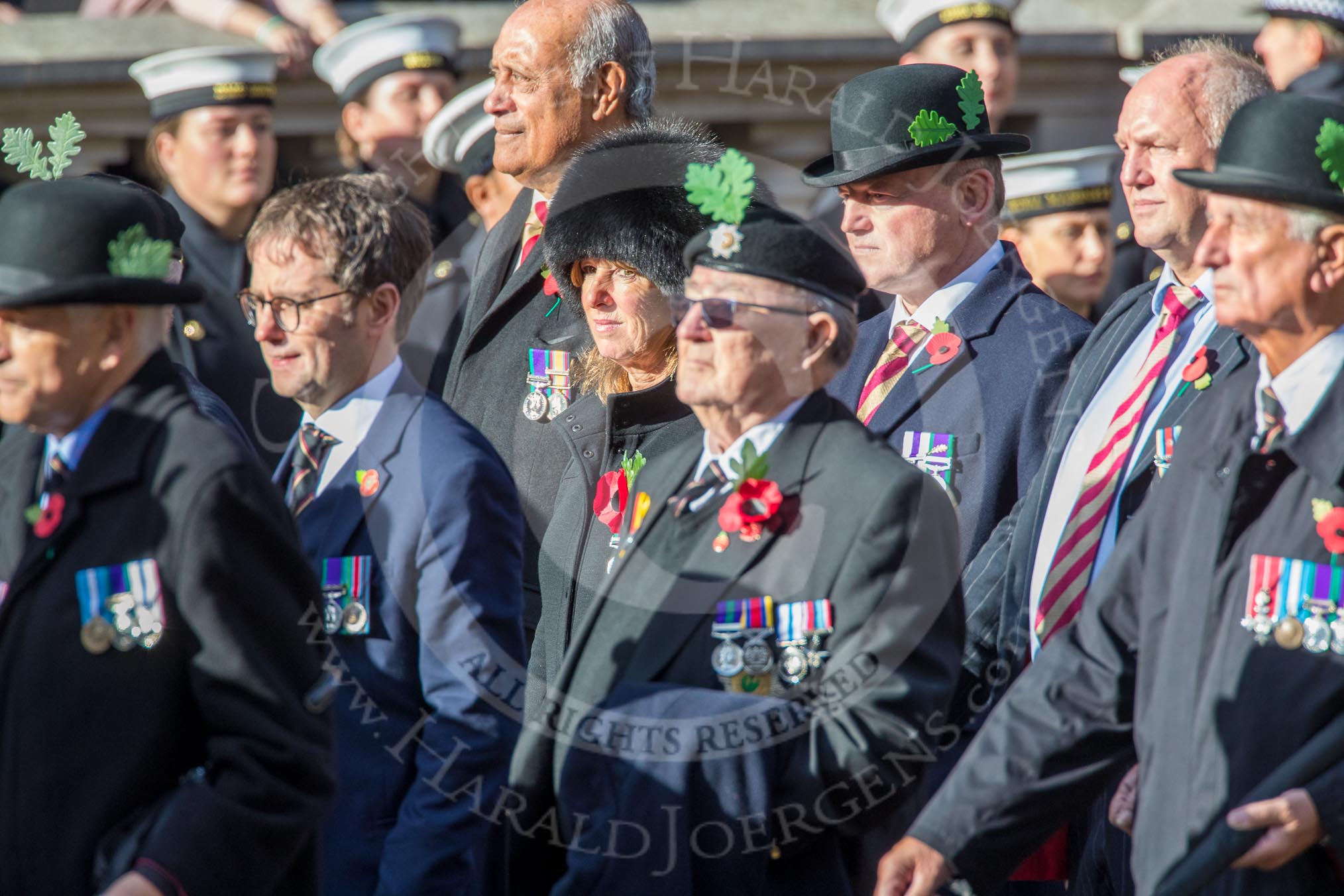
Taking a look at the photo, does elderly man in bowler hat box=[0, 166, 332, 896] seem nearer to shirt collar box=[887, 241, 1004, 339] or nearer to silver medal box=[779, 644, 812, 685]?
silver medal box=[779, 644, 812, 685]

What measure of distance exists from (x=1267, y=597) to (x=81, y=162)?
19.6ft

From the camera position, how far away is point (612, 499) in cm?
423

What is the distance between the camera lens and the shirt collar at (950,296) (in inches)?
178

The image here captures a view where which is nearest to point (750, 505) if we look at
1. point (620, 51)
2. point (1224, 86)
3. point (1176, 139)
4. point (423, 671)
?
point (423, 671)

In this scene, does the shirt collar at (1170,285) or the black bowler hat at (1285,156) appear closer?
the black bowler hat at (1285,156)

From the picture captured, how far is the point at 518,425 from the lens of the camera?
4820 mm

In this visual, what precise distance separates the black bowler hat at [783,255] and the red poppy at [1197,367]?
881mm

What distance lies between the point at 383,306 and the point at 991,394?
56.3 inches

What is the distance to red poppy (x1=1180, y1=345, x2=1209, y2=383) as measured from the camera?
396cm

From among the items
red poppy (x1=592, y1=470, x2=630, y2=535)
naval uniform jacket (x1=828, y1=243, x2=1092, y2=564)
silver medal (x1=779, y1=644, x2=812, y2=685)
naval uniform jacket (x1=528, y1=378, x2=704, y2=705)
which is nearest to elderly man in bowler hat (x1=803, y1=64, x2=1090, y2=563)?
naval uniform jacket (x1=828, y1=243, x2=1092, y2=564)

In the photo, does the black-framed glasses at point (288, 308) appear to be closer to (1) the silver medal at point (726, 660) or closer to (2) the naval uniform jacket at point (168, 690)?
(2) the naval uniform jacket at point (168, 690)

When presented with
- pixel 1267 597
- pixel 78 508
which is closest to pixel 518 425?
pixel 78 508

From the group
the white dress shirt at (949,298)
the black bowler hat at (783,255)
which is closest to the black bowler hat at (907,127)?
the white dress shirt at (949,298)

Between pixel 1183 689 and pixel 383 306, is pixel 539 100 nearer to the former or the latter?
pixel 383 306
